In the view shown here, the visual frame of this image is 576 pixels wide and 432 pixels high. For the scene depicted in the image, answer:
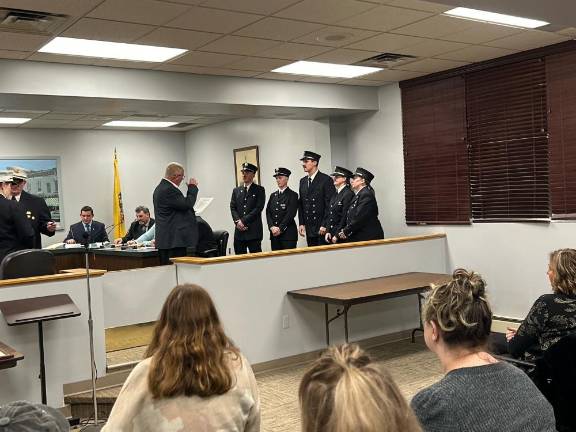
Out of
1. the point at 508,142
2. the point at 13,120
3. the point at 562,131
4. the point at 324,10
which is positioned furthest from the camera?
the point at 13,120

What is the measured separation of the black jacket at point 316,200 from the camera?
7328 millimetres

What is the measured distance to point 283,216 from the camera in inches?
290

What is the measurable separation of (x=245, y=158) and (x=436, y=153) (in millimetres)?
3756

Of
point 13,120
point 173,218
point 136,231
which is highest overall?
point 13,120

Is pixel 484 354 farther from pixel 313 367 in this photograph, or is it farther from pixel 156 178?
pixel 156 178

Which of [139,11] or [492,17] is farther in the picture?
[492,17]

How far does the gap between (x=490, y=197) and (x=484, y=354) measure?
198 inches

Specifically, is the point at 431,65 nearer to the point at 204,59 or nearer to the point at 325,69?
the point at 325,69

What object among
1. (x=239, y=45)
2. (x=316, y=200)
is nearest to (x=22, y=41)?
(x=239, y=45)

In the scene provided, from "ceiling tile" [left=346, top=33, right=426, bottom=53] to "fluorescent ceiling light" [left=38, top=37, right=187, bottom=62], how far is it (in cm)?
153

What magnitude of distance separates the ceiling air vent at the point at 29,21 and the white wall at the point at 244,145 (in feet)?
13.8

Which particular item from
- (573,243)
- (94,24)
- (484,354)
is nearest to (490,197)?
(573,243)

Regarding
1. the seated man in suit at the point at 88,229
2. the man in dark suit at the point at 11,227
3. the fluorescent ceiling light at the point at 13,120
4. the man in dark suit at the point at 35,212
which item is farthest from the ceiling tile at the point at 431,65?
the fluorescent ceiling light at the point at 13,120

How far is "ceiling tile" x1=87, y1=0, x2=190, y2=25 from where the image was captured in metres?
4.12
